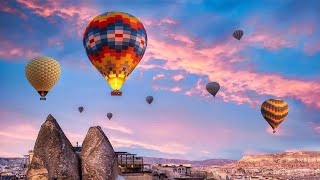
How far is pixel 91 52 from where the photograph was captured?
52.2 meters

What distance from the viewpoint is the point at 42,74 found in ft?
189

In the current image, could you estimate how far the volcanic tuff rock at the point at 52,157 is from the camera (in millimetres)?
32188

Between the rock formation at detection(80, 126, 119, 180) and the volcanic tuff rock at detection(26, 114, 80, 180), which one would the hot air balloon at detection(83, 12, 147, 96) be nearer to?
the rock formation at detection(80, 126, 119, 180)

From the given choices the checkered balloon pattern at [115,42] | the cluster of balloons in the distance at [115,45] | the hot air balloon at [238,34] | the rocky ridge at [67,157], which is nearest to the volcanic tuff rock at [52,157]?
the rocky ridge at [67,157]

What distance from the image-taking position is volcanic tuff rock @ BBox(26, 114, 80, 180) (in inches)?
1267

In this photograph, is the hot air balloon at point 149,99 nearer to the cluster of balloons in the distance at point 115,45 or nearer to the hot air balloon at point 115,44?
the cluster of balloons in the distance at point 115,45

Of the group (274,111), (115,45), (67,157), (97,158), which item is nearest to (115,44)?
(115,45)

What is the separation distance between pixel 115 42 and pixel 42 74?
12090mm

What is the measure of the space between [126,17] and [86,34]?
4.92m

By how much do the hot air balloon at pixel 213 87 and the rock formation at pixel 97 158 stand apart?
1526 inches

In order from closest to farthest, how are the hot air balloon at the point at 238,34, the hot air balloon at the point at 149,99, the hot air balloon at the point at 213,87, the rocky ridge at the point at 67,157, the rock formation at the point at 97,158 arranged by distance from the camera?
the rocky ridge at the point at 67,157 → the rock formation at the point at 97,158 → the hot air balloon at the point at 213,87 → the hot air balloon at the point at 238,34 → the hot air balloon at the point at 149,99

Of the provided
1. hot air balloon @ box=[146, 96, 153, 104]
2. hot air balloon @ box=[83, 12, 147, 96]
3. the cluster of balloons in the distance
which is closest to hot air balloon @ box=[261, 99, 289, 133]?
hot air balloon @ box=[146, 96, 153, 104]

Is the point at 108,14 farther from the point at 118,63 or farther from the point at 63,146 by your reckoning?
the point at 63,146

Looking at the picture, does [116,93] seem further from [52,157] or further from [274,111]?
[274,111]
